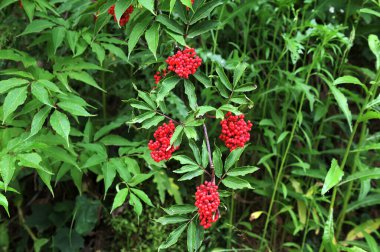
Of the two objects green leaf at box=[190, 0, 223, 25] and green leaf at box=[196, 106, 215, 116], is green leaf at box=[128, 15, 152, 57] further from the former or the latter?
green leaf at box=[196, 106, 215, 116]

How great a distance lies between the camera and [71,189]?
9.20 feet

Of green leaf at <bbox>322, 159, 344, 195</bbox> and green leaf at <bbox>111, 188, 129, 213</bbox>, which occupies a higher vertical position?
green leaf at <bbox>111, 188, 129, 213</bbox>

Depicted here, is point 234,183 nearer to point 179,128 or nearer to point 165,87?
point 179,128

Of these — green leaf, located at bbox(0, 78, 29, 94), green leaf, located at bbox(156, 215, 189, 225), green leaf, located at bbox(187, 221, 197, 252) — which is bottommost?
green leaf, located at bbox(187, 221, 197, 252)

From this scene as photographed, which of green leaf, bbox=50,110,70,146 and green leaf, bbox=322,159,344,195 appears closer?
green leaf, bbox=50,110,70,146

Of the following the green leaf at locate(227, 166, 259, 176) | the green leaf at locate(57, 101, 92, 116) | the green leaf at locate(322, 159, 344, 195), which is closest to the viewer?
the green leaf at locate(227, 166, 259, 176)

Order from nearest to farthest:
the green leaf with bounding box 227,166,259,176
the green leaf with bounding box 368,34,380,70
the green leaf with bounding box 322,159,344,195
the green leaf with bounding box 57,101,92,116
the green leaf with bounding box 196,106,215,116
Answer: the green leaf with bounding box 196,106,215,116, the green leaf with bounding box 227,166,259,176, the green leaf with bounding box 57,101,92,116, the green leaf with bounding box 322,159,344,195, the green leaf with bounding box 368,34,380,70

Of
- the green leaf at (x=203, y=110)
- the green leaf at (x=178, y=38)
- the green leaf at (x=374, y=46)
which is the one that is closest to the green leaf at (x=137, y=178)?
the green leaf at (x=203, y=110)

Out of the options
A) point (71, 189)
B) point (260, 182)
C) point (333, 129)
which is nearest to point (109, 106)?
point (71, 189)

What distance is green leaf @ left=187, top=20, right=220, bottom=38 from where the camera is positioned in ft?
5.52

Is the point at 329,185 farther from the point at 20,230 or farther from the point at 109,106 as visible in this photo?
the point at 20,230

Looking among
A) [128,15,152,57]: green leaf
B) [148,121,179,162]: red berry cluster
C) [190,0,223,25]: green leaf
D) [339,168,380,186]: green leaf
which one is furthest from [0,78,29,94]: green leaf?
[339,168,380,186]: green leaf

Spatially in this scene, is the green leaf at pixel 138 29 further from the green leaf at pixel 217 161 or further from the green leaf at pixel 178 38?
the green leaf at pixel 217 161

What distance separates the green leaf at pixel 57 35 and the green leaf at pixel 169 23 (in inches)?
21.3
